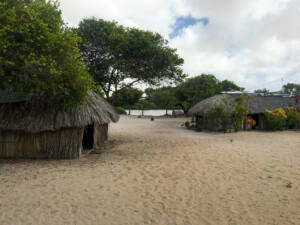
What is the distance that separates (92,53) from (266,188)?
11.0 m

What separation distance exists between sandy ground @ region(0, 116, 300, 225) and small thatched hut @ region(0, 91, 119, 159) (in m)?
0.56

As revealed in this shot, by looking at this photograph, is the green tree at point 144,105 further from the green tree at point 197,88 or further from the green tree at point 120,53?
the green tree at point 120,53

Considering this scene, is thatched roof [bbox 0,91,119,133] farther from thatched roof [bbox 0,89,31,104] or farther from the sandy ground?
the sandy ground

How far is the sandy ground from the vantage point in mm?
3662

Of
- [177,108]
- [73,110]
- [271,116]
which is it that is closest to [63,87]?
[73,110]

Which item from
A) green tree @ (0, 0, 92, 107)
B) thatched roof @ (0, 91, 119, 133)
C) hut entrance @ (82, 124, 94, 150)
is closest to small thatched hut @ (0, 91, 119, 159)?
thatched roof @ (0, 91, 119, 133)

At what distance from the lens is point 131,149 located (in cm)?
938

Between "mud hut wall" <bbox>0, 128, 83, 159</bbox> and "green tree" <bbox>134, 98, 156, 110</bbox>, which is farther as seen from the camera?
"green tree" <bbox>134, 98, 156, 110</bbox>

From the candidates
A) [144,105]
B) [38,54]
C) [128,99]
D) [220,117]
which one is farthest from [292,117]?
[144,105]

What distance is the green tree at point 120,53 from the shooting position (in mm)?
11594

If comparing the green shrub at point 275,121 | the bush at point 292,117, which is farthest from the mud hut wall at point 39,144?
the bush at point 292,117

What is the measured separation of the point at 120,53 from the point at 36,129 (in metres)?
6.91

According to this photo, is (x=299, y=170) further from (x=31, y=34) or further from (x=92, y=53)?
(x=92, y=53)

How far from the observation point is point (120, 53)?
1191 centimetres
